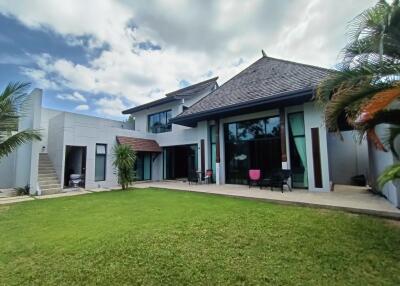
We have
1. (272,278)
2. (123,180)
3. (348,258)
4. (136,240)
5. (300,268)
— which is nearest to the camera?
(272,278)

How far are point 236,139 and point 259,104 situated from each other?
10.5 feet

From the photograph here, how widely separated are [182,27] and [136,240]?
33.7 ft

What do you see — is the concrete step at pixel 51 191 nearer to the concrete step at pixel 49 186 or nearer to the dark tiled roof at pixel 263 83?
the concrete step at pixel 49 186

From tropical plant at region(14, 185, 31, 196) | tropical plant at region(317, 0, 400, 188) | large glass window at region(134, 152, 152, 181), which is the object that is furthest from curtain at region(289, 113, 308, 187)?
tropical plant at region(14, 185, 31, 196)

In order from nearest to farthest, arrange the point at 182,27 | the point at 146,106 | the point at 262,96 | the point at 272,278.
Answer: the point at 272,278 → the point at 182,27 → the point at 262,96 → the point at 146,106

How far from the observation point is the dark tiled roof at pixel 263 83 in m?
11.2

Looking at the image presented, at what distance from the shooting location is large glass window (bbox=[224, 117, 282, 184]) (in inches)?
494

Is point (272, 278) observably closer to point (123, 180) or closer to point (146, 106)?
point (123, 180)

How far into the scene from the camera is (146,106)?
780 inches

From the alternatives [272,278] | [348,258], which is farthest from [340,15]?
[272,278]

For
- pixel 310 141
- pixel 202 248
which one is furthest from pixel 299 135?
pixel 202 248

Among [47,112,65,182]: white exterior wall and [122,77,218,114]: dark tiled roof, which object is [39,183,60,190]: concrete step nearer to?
[47,112,65,182]: white exterior wall

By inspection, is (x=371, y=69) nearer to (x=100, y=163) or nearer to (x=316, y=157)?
(x=316, y=157)

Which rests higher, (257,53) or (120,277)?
(257,53)
